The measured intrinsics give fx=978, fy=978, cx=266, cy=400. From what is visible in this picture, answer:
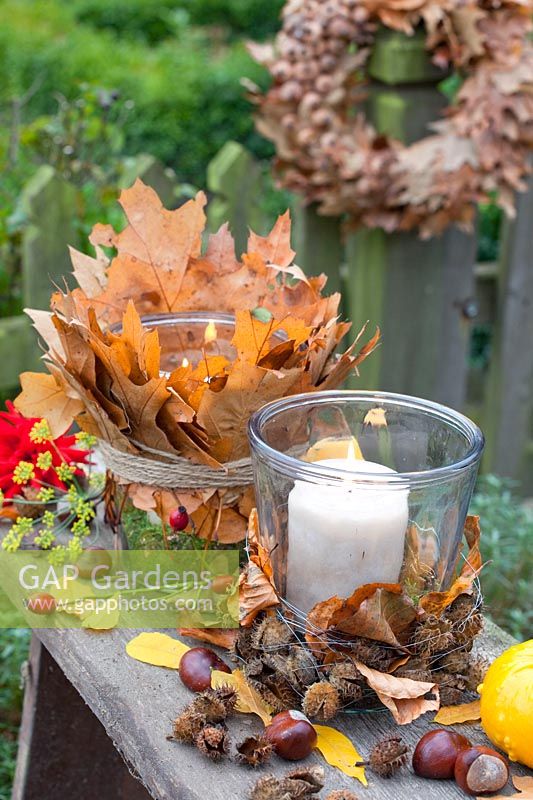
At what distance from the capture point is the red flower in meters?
1.21

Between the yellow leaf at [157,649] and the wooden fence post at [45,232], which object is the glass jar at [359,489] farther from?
the wooden fence post at [45,232]

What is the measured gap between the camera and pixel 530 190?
8.21ft

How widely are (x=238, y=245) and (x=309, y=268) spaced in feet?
1.21

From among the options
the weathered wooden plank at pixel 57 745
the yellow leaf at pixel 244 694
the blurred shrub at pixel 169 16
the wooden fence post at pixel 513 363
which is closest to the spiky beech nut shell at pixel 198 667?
the yellow leaf at pixel 244 694

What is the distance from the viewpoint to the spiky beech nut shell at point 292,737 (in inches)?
33.1

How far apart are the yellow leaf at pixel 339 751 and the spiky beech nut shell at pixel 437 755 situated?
0.16 feet

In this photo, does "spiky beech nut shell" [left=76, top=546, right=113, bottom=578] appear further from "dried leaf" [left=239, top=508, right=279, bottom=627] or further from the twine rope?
"dried leaf" [left=239, top=508, right=279, bottom=627]

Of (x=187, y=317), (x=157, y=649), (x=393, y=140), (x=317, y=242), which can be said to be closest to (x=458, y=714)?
(x=157, y=649)

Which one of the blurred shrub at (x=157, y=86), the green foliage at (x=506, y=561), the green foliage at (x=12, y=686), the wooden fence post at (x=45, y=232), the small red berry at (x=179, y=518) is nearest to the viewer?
the small red berry at (x=179, y=518)

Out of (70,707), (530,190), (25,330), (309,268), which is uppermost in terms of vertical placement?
(530,190)

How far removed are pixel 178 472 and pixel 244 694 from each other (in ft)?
0.77

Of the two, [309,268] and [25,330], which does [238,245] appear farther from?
[25,330]

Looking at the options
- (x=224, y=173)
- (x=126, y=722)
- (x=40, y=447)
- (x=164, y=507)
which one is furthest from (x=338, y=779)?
(x=224, y=173)

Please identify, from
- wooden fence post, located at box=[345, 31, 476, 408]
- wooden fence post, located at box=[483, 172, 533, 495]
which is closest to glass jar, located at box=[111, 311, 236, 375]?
wooden fence post, located at box=[345, 31, 476, 408]
